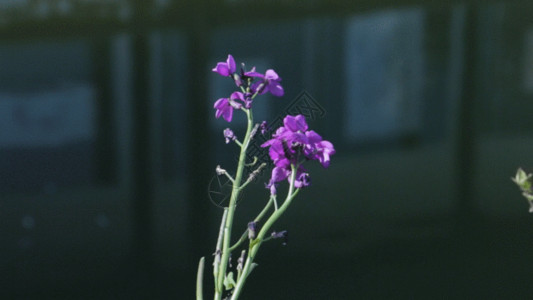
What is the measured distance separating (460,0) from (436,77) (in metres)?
0.32

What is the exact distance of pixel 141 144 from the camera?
2783 millimetres

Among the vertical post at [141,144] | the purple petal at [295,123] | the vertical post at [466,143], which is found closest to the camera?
the purple petal at [295,123]

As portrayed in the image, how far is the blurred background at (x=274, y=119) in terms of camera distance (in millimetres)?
2719

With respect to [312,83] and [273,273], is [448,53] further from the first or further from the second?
[273,273]

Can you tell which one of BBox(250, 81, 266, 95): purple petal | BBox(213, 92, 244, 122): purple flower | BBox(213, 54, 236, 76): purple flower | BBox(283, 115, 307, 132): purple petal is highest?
BBox(213, 54, 236, 76): purple flower

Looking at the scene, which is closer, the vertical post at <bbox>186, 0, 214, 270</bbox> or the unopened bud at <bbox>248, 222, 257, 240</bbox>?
the unopened bud at <bbox>248, 222, 257, 240</bbox>

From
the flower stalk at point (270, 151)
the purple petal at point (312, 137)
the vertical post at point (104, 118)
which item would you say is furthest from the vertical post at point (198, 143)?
the purple petal at point (312, 137)

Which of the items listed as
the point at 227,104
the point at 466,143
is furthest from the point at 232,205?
the point at 466,143

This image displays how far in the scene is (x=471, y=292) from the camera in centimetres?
308

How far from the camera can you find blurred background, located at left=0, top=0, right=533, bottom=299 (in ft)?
8.92

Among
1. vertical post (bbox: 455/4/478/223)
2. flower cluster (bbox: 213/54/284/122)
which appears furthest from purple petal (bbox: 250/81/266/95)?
vertical post (bbox: 455/4/478/223)

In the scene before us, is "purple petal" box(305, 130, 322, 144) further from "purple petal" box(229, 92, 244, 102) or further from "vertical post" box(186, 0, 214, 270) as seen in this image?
"vertical post" box(186, 0, 214, 270)

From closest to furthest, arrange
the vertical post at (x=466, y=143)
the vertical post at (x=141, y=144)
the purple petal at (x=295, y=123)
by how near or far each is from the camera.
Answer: the purple petal at (x=295, y=123)
the vertical post at (x=141, y=144)
the vertical post at (x=466, y=143)

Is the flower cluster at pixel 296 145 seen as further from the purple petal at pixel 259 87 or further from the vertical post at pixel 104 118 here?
the vertical post at pixel 104 118
